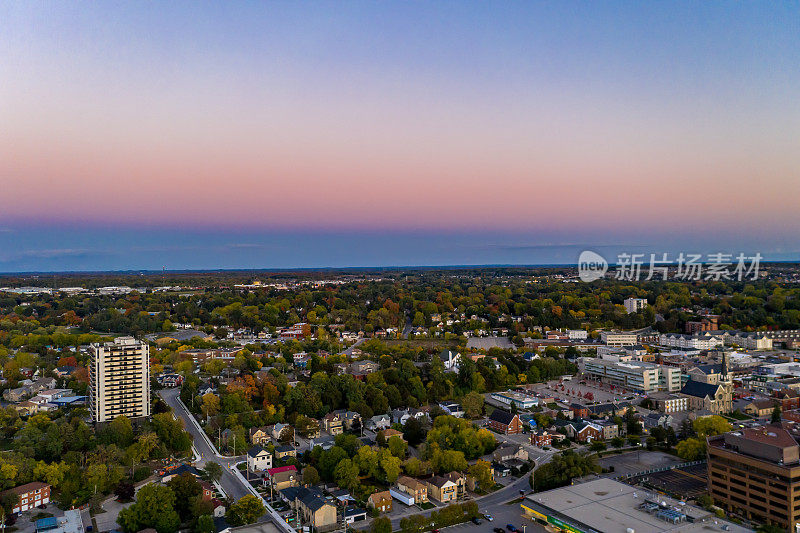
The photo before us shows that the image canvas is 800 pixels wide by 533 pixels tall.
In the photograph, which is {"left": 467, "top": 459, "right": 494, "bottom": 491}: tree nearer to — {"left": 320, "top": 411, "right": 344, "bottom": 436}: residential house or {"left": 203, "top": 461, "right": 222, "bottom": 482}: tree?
{"left": 320, "top": 411, "right": 344, "bottom": 436}: residential house

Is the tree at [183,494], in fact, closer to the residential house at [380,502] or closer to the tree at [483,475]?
the residential house at [380,502]

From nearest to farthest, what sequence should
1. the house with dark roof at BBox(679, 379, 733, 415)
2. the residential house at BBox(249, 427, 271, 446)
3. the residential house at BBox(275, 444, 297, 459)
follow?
the residential house at BBox(275, 444, 297, 459) → the residential house at BBox(249, 427, 271, 446) → the house with dark roof at BBox(679, 379, 733, 415)

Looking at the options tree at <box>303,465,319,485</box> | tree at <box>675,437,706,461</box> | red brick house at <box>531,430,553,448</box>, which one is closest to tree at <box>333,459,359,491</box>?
tree at <box>303,465,319,485</box>

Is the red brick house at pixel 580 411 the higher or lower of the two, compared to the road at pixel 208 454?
higher

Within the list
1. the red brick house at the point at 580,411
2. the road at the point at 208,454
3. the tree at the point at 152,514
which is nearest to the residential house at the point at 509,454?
the red brick house at the point at 580,411

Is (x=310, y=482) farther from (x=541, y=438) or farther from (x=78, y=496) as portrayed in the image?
(x=541, y=438)

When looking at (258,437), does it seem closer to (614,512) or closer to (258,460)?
(258,460)
